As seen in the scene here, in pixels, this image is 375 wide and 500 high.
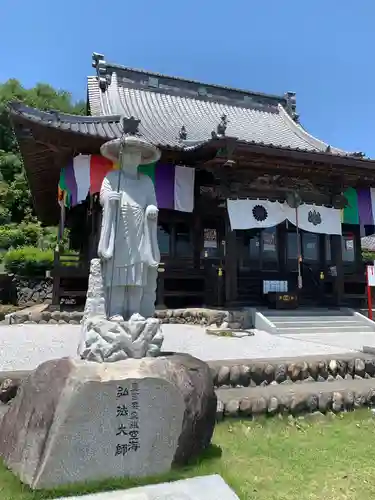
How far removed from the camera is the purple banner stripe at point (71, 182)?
42.7ft

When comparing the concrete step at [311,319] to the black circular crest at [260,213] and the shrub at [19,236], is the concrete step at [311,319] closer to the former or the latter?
the black circular crest at [260,213]

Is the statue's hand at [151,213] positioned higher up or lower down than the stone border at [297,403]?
higher up

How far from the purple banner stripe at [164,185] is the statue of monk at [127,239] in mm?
8604

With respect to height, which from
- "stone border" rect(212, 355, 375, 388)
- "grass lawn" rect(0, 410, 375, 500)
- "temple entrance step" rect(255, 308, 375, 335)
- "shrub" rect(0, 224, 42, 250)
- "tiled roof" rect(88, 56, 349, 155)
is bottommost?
"grass lawn" rect(0, 410, 375, 500)

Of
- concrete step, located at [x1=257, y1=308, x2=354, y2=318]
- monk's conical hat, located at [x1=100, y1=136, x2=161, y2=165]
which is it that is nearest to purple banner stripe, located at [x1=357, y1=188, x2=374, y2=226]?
concrete step, located at [x1=257, y1=308, x2=354, y2=318]

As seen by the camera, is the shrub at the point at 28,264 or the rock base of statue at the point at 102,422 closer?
the rock base of statue at the point at 102,422

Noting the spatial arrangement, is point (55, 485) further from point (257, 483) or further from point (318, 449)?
point (318, 449)

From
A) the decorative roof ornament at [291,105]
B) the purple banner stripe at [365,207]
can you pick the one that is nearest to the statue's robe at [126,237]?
the purple banner stripe at [365,207]

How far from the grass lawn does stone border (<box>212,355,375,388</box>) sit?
37.3 inches

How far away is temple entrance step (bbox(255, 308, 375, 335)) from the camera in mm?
11625

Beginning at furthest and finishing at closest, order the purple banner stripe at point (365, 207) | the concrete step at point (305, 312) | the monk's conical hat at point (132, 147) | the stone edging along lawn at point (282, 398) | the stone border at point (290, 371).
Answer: the purple banner stripe at point (365, 207), the concrete step at point (305, 312), the stone border at point (290, 371), the stone edging along lawn at point (282, 398), the monk's conical hat at point (132, 147)

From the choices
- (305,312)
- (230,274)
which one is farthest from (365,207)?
(230,274)

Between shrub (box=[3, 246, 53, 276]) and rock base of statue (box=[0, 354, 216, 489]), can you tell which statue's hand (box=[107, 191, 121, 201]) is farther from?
shrub (box=[3, 246, 53, 276])

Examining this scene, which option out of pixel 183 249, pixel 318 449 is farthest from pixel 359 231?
pixel 318 449
